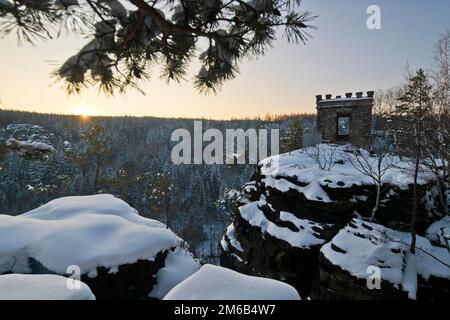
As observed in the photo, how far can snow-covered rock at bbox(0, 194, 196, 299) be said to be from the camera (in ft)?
15.0

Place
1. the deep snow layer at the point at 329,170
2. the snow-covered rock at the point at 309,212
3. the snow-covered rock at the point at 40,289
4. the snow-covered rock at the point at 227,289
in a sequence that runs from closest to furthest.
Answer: the snow-covered rock at the point at 227,289 → the snow-covered rock at the point at 40,289 → the snow-covered rock at the point at 309,212 → the deep snow layer at the point at 329,170

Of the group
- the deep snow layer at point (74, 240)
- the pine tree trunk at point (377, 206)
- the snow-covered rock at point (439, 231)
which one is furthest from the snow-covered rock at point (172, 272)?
the snow-covered rock at point (439, 231)

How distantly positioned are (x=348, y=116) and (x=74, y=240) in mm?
20958

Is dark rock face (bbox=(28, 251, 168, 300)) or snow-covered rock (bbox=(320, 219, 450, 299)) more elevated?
dark rock face (bbox=(28, 251, 168, 300))

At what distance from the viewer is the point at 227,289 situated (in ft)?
5.93

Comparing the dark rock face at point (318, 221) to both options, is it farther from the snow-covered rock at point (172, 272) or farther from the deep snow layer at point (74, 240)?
the deep snow layer at point (74, 240)

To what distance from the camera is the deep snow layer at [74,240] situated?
4562 millimetres

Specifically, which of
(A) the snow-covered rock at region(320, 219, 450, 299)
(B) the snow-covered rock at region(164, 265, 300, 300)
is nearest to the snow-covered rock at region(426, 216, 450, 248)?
(A) the snow-covered rock at region(320, 219, 450, 299)

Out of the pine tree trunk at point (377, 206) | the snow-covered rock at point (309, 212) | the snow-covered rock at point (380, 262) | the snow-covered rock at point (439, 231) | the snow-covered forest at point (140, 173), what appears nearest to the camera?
the snow-covered rock at point (380, 262)

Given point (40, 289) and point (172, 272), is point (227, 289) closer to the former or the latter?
point (40, 289)

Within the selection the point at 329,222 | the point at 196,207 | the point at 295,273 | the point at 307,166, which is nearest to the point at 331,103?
the point at 307,166

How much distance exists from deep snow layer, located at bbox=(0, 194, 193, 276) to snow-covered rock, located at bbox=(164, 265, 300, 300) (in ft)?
11.4

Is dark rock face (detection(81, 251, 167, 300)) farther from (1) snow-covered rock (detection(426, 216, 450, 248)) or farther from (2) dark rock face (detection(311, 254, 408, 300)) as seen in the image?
(1) snow-covered rock (detection(426, 216, 450, 248))

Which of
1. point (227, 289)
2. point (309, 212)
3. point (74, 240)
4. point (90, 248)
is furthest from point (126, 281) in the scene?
point (309, 212)
